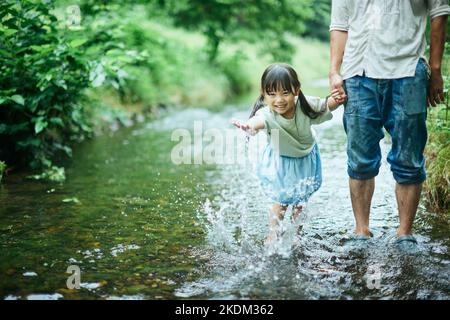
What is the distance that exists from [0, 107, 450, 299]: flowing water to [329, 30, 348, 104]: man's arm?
3.24 ft

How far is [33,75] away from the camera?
16.5 ft

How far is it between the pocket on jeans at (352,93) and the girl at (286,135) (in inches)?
2.7

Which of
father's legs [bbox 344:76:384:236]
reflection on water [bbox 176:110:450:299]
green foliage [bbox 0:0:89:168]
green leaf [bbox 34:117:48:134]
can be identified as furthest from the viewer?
green leaf [bbox 34:117:48:134]

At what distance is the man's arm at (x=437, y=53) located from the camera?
2.97m

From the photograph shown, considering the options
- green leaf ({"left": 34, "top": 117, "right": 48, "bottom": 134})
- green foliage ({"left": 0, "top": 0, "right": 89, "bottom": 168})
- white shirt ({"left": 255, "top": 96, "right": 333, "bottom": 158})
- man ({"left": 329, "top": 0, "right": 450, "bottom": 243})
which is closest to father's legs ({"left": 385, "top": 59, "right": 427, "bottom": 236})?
man ({"left": 329, "top": 0, "right": 450, "bottom": 243})

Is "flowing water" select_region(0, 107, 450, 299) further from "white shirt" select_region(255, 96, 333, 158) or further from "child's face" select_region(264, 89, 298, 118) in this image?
"child's face" select_region(264, 89, 298, 118)

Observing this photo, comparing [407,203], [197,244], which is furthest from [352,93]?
[197,244]

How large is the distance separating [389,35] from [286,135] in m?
0.91

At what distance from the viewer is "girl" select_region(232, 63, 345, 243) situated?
10.6 ft

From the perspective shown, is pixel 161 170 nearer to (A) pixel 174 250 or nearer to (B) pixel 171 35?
(A) pixel 174 250

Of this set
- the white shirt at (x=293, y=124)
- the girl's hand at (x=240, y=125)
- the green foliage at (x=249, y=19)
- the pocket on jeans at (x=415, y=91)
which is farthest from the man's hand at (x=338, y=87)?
the green foliage at (x=249, y=19)

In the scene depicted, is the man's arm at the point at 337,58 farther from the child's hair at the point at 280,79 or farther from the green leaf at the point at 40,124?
the green leaf at the point at 40,124

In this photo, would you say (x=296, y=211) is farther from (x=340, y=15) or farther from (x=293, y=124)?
(x=340, y=15)

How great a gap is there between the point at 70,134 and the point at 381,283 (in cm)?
532
